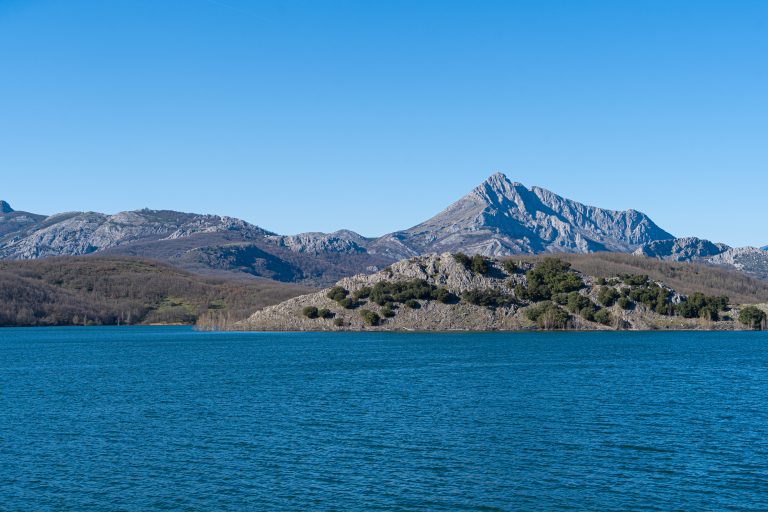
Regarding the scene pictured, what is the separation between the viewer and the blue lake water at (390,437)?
43.2 m

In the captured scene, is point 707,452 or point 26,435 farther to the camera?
point 26,435

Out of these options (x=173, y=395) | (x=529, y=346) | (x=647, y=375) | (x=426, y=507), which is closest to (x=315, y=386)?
(x=173, y=395)

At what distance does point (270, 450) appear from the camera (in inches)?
2122

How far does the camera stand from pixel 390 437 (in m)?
57.8

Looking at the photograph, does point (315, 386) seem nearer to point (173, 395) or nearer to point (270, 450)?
point (173, 395)

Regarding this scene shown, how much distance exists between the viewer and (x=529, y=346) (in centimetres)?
14925

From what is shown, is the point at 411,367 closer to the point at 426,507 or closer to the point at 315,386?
the point at 315,386

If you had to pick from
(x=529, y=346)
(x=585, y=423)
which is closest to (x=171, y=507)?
(x=585, y=423)

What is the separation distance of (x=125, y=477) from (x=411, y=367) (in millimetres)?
65165

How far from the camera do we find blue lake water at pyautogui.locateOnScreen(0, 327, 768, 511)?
142 feet

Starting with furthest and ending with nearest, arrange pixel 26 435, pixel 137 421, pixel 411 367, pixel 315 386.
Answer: pixel 411 367 → pixel 315 386 → pixel 137 421 → pixel 26 435

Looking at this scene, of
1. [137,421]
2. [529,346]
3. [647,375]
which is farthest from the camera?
[529,346]

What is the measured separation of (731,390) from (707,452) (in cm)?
3329

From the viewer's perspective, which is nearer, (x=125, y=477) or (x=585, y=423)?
(x=125, y=477)
